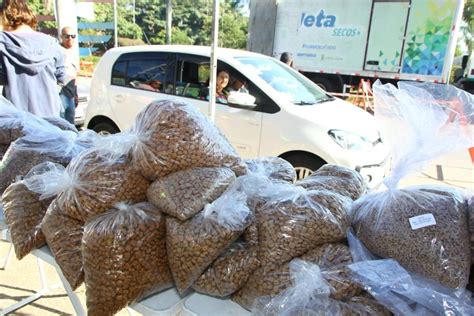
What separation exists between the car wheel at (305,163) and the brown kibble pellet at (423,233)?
2.50 meters

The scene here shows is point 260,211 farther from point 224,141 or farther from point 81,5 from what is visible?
point 81,5

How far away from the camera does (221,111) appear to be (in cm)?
414

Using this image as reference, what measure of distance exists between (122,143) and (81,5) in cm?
1205

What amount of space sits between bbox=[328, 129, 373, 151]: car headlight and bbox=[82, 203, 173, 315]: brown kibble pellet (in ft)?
8.77

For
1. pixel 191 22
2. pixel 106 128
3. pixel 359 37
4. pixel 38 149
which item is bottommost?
pixel 106 128

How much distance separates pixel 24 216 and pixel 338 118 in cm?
304

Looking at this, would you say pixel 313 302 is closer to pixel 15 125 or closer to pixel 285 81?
pixel 15 125

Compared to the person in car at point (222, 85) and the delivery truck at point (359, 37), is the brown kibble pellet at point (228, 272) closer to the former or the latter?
the person in car at point (222, 85)

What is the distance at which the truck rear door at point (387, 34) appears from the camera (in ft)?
32.8

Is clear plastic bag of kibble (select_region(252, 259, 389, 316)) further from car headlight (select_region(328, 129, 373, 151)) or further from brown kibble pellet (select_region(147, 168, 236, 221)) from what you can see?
car headlight (select_region(328, 129, 373, 151))

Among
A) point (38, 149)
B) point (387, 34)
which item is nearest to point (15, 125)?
point (38, 149)

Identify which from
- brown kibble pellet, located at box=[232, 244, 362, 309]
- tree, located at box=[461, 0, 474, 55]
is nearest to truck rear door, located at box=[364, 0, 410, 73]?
brown kibble pellet, located at box=[232, 244, 362, 309]

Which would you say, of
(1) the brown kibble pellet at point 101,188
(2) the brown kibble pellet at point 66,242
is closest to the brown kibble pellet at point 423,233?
(1) the brown kibble pellet at point 101,188

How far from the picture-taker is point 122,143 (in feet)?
4.65
